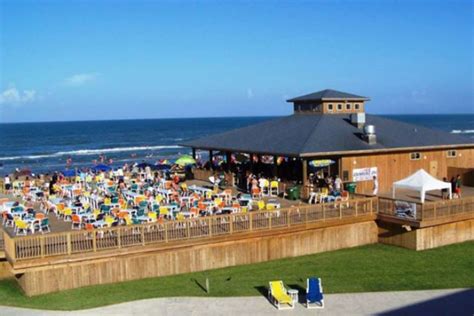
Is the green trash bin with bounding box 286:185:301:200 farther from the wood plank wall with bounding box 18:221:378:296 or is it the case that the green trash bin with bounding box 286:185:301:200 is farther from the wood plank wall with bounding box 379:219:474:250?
the wood plank wall with bounding box 379:219:474:250

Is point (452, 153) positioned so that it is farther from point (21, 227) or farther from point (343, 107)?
point (21, 227)

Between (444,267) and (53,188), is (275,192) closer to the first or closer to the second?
(444,267)

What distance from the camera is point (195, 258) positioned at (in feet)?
59.3

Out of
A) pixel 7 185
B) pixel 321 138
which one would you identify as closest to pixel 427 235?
pixel 321 138

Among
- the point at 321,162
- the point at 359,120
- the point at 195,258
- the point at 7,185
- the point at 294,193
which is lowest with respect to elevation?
the point at 195,258

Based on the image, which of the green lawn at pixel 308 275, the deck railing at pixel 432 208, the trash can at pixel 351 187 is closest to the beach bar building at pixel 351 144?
the trash can at pixel 351 187

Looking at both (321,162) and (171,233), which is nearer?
(171,233)

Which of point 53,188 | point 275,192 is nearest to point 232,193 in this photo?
point 275,192

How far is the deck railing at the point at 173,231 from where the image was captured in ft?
52.0

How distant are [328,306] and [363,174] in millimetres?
11363

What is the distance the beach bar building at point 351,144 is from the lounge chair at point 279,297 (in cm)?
900

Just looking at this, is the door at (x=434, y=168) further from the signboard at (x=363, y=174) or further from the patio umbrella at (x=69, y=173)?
the patio umbrella at (x=69, y=173)

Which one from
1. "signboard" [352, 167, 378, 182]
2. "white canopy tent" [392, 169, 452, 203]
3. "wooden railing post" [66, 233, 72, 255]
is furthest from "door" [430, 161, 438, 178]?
"wooden railing post" [66, 233, 72, 255]

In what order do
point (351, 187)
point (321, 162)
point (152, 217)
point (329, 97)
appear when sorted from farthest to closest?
1. point (329, 97)
2. point (321, 162)
3. point (351, 187)
4. point (152, 217)
